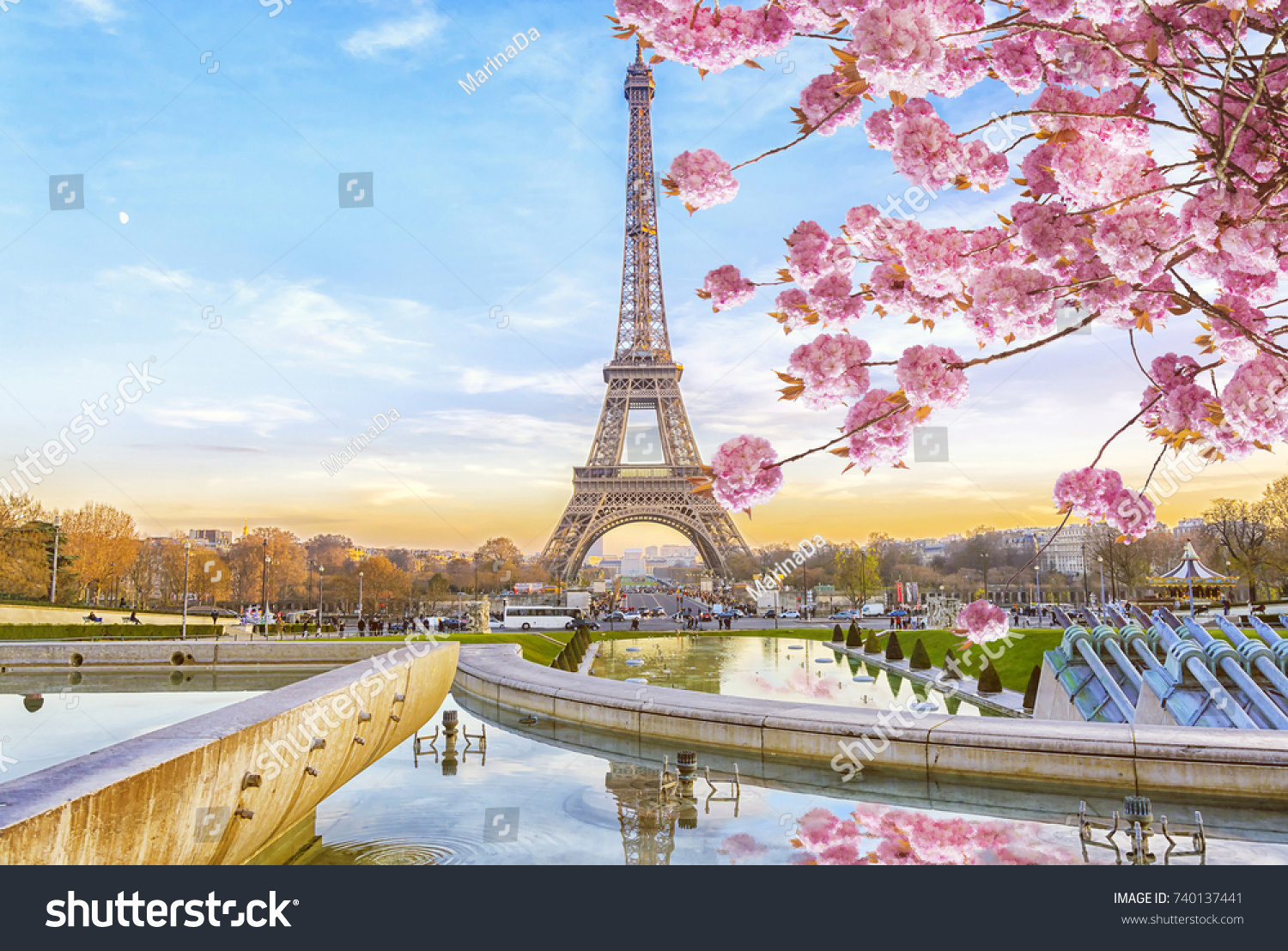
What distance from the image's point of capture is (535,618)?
45.5m

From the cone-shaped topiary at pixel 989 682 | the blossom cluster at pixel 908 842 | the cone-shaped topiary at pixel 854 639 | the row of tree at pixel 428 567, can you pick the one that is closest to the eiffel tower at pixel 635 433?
the row of tree at pixel 428 567

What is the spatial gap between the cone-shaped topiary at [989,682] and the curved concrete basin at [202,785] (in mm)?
15263

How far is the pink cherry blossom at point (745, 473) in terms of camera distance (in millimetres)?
3586

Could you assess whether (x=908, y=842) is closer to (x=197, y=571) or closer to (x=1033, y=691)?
(x=1033, y=691)

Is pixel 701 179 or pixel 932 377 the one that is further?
pixel 701 179

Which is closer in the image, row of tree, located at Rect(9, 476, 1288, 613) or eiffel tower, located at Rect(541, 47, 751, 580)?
row of tree, located at Rect(9, 476, 1288, 613)

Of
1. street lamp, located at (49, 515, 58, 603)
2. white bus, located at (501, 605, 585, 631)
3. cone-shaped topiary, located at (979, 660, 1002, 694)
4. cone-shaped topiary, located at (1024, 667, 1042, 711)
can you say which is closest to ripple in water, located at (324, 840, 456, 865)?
cone-shaped topiary, located at (1024, 667, 1042, 711)

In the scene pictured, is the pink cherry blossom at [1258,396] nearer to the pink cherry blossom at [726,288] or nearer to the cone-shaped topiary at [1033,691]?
the pink cherry blossom at [726,288]

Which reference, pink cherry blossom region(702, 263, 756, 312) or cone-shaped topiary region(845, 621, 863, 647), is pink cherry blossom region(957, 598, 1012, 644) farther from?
cone-shaped topiary region(845, 621, 863, 647)

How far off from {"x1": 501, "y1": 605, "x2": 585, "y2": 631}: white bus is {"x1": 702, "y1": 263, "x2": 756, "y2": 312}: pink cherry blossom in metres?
40.6

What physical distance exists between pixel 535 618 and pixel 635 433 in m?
25.6

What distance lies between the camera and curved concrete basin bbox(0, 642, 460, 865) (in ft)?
11.3

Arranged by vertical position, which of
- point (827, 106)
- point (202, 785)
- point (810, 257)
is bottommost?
point (202, 785)

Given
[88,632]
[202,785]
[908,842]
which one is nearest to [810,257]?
[202,785]
